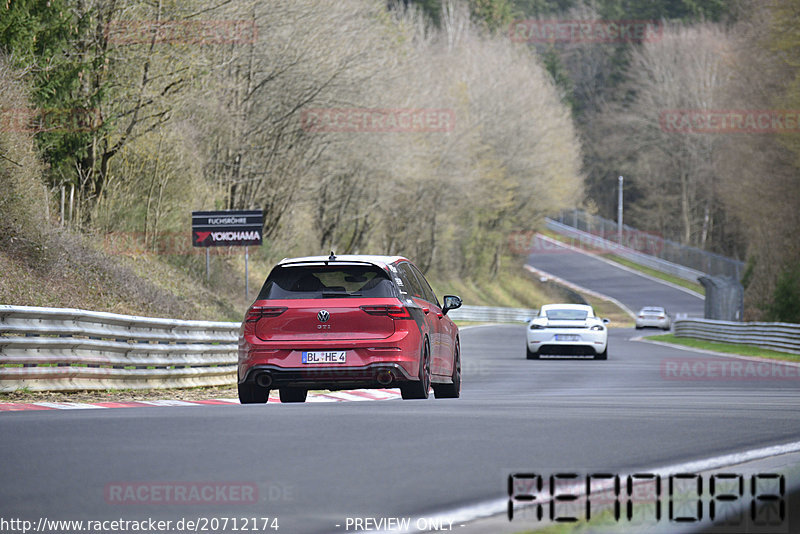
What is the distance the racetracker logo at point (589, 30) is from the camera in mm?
113250

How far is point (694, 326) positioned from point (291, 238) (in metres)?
15.6

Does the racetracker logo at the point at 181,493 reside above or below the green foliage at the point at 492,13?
below

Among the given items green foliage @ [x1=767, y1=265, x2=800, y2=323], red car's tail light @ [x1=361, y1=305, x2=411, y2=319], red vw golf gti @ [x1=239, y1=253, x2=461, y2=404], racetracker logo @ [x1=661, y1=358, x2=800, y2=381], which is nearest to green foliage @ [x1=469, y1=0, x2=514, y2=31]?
green foliage @ [x1=767, y1=265, x2=800, y2=323]

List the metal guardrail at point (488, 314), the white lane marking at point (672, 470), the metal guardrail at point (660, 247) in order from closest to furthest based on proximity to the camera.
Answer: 1. the white lane marking at point (672, 470)
2. the metal guardrail at point (488, 314)
3. the metal guardrail at point (660, 247)

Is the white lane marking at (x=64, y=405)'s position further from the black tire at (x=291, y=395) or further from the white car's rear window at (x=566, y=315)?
the white car's rear window at (x=566, y=315)

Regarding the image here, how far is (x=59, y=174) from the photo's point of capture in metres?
32.0

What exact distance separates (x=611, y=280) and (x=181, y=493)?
3645 inches

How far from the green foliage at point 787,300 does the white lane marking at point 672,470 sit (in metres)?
36.1

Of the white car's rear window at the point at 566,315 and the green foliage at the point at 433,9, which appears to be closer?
the white car's rear window at the point at 566,315

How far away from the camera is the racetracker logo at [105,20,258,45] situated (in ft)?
101

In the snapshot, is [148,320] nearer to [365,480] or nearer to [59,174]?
[365,480]

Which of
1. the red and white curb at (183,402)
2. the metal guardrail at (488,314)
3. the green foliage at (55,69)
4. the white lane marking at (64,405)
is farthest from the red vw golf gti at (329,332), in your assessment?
the metal guardrail at (488,314)

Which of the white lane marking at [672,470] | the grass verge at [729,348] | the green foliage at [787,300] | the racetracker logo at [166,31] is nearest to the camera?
the white lane marking at [672,470]

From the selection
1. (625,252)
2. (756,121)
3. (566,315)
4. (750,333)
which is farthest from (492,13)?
(566,315)
